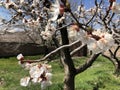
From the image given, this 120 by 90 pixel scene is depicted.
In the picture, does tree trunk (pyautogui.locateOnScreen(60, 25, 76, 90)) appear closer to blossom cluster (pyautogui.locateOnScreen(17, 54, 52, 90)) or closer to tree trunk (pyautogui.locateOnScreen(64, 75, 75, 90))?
tree trunk (pyautogui.locateOnScreen(64, 75, 75, 90))

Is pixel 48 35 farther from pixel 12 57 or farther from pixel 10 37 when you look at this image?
pixel 10 37

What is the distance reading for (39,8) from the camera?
1054 cm

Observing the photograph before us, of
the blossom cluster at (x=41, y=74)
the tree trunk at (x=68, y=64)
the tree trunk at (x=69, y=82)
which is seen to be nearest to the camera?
the blossom cluster at (x=41, y=74)

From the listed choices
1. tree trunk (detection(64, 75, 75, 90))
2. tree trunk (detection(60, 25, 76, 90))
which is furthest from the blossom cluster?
tree trunk (detection(64, 75, 75, 90))

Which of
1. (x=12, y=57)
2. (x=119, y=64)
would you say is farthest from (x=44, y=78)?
(x=12, y=57)

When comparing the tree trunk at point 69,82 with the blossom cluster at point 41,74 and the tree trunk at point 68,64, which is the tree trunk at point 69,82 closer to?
the tree trunk at point 68,64

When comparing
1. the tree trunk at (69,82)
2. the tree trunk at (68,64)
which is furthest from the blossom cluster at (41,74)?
the tree trunk at (69,82)

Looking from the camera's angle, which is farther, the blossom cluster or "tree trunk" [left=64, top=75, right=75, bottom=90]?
Result: "tree trunk" [left=64, top=75, right=75, bottom=90]

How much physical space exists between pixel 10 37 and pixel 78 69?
913 inches

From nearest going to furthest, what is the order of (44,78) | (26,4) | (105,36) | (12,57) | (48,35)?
(105,36) < (44,78) < (48,35) < (26,4) < (12,57)

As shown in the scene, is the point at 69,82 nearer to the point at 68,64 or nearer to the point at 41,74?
the point at 68,64

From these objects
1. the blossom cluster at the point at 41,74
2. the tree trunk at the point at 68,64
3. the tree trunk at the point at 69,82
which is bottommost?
the tree trunk at the point at 69,82

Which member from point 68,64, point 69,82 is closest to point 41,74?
point 68,64

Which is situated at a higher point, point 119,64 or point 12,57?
point 119,64
